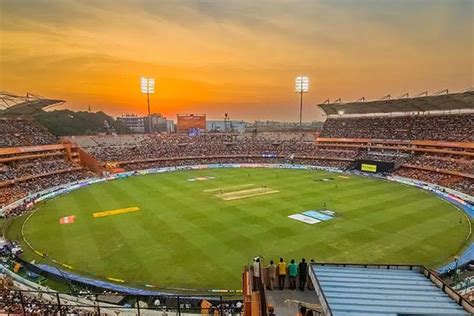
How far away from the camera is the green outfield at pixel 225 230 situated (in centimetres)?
2228

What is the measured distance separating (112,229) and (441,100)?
4998cm

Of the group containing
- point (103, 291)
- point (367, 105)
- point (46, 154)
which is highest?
point (367, 105)

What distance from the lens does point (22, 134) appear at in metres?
57.0

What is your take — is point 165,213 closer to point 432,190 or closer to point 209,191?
point 209,191

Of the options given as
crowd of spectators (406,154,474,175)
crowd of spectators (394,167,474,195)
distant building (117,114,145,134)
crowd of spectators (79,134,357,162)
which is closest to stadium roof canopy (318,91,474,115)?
crowd of spectators (406,154,474,175)

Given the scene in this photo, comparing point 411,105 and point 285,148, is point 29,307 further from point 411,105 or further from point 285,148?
point 285,148

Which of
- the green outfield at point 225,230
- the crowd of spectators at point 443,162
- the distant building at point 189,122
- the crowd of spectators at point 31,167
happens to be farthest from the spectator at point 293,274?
the distant building at point 189,122

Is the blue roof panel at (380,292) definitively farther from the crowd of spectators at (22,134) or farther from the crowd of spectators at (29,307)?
the crowd of spectators at (22,134)

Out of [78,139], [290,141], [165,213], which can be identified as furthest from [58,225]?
[290,141]

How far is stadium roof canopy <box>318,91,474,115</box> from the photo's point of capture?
156 feet

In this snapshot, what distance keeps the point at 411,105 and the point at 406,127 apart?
7796mm

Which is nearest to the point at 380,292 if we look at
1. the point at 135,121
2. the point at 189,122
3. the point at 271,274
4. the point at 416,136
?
the point at 271,274

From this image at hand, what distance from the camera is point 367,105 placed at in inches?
2530

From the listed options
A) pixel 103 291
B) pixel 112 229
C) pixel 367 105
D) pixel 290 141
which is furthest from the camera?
pixel 290 141
